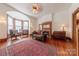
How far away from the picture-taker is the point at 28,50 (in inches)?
85.8

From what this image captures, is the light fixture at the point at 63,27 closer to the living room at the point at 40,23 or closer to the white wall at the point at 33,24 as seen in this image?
the living room at the point at 40,23

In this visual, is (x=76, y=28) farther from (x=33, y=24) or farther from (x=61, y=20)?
(x=33, y=24)

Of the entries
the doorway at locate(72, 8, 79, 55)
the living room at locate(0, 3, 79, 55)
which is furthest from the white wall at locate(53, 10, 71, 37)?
the doorway at locate(72, 8, 79, 55)

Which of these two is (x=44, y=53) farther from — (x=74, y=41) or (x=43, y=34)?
(x=74, y=41)

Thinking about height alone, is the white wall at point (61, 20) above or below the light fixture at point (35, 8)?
below

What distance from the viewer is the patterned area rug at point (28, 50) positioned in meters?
2.17

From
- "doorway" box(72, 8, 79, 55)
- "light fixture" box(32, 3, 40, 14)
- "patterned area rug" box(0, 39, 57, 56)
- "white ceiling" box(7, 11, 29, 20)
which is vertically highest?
"light fixture" box(32, 3, 40, 14)

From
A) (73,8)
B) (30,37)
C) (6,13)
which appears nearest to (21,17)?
(6,13)

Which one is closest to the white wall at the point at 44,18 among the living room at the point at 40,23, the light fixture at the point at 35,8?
the living room at the point at 40,23

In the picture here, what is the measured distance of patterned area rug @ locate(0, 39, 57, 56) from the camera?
2.17 meters

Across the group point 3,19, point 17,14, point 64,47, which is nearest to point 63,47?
point 64,47

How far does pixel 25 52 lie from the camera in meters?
2.18

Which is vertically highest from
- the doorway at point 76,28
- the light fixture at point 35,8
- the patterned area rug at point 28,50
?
the light fixture at point 35,8

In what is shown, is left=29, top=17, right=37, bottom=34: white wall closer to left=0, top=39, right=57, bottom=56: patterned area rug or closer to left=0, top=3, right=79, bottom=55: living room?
left=0, top=3, right=79, bottom=55: living room
